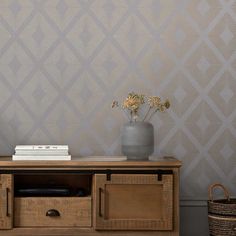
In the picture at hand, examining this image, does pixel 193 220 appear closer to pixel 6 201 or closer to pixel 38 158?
pixel 38 158

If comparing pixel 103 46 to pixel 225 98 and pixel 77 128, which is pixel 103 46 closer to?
pixel 77 128

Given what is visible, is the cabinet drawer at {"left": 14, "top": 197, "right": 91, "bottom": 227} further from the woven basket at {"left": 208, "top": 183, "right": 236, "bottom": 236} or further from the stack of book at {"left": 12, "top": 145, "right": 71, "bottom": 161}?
the woven basket at {"left": 208, "top": 183, "right": 236, "bottom": 236}

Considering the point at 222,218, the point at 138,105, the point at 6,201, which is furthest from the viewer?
the point at 138,105

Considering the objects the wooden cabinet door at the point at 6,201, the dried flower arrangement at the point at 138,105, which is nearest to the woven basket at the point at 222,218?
the dried flower arrangement at the point at 138,105

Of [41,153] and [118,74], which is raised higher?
[118,74]

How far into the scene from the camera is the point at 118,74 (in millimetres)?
3477

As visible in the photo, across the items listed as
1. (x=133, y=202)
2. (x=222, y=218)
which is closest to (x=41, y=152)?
(x=133, y=202)

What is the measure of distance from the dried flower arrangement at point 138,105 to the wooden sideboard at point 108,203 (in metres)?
0.37

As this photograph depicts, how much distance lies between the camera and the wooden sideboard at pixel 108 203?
9.98ft

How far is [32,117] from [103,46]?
0.60 meters

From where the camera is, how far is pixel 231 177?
351cm

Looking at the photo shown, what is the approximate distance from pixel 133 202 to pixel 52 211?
0.43m

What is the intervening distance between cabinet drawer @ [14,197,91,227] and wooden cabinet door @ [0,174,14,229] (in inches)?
1.6

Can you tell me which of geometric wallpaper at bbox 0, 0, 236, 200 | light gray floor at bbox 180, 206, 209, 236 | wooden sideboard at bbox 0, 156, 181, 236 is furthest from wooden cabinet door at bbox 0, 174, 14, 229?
light gray floor at bbox 180, 206, 209, 236
